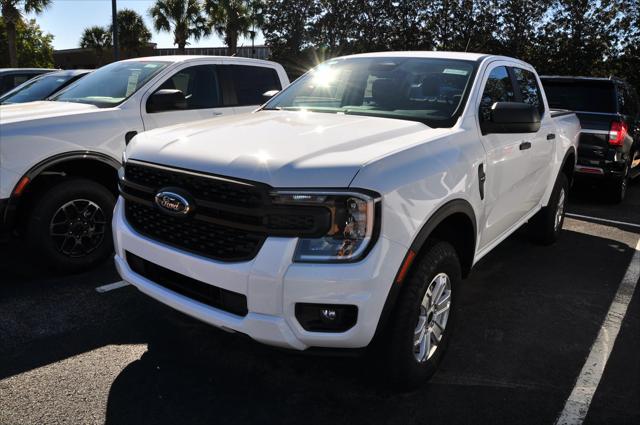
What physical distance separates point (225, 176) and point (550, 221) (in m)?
4.06

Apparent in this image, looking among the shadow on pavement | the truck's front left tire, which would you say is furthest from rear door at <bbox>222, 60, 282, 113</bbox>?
the shadow on pavement

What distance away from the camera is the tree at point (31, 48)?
43263 millimetres

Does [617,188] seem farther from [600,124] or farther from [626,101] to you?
[626,101]

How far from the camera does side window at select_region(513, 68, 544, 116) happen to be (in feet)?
15.2

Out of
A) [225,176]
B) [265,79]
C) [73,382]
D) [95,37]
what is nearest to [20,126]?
[73,382]

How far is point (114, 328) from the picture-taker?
360cm

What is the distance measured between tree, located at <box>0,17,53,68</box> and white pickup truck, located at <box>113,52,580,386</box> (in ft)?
155

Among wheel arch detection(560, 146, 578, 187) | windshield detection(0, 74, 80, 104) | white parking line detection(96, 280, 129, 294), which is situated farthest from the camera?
windshield detection(0, 74, 80, 104)

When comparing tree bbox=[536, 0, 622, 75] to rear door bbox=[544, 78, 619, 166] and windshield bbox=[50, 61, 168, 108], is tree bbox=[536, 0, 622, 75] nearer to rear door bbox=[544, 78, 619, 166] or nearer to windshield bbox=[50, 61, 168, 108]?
rear door bbox=[544, 78, 619, 166]

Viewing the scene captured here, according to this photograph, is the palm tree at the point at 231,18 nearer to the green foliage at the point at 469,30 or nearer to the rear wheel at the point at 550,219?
the green foliage at the point at 469,30

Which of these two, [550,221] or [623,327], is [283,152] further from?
[550,221]

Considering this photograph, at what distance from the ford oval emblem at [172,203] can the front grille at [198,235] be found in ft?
0.16

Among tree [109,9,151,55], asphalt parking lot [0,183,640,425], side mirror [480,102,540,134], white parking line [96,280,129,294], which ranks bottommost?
white parking line [96,280,129,294]

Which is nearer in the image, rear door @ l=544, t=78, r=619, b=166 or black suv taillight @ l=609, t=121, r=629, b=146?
black suv taillight @ l=609, t=121, r=629, b=146
